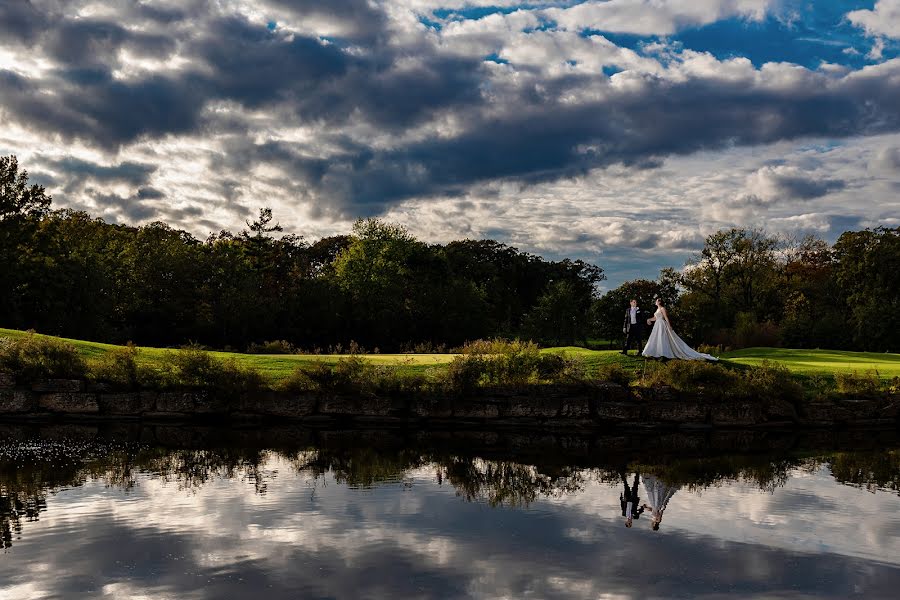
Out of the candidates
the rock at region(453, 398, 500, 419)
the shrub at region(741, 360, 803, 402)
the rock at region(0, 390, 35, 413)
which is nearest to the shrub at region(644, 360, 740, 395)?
the shrub at region(741, 360, 803, 402)

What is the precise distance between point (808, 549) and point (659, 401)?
1269cm

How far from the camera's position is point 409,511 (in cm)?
1192

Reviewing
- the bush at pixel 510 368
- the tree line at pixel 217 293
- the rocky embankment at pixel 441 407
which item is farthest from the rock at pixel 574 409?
the tree line at pixel 217 293

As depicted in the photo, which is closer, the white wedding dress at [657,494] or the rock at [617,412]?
the white wedding dress at [657,494]

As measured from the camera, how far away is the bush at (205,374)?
22609mm

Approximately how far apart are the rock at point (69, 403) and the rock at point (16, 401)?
0.91 feet

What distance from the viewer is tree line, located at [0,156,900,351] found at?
144 feet

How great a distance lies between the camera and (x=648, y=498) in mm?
13289

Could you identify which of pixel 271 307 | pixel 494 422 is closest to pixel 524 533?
pixel 494 422

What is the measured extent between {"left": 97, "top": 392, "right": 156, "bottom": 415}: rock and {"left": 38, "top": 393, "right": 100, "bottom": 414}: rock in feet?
0.70

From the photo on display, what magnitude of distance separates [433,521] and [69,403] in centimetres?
1498

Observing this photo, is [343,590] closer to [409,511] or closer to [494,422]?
[409,511]

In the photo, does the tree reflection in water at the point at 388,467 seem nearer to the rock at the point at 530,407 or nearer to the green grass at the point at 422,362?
the rock at the point at 530,407

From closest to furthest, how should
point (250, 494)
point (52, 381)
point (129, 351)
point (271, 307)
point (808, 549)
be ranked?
point (808, 549) → point (250, 494) → point (52, 381) → point (129, 351) → point (271, 307)
